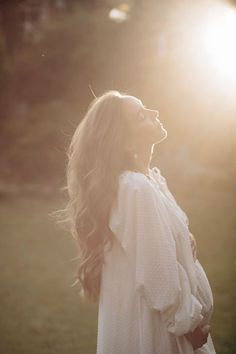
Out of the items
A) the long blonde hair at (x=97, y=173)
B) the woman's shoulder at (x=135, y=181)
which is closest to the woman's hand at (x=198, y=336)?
the long blonde hair at (x=97, y=173)

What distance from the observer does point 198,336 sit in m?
2.64

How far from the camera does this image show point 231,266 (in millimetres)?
8227

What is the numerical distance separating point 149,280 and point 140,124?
0.65 meters

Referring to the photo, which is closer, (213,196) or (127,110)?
(127,110)

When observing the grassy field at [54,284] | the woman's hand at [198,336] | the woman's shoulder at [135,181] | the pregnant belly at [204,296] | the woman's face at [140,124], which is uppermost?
the grassy field at [54,284]

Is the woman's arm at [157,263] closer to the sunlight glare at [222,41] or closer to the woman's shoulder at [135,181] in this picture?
→ the woman's shoulder at [135,181]

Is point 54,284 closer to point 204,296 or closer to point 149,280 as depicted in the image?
point 204,296

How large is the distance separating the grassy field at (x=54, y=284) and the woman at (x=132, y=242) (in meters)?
2.74

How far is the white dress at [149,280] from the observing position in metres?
2.54

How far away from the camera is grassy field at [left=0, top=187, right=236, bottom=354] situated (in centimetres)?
559

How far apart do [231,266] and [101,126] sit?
19.2ft

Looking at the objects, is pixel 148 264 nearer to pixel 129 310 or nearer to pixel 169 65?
pixel 129 310

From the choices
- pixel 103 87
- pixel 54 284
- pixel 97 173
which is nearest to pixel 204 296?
pixel 97 173

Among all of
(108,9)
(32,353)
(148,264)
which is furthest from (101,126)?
(108,9)
